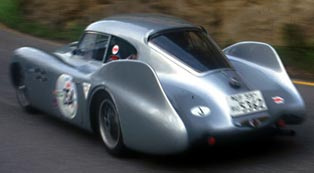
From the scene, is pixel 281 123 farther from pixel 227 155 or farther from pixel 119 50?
pixel 119 50

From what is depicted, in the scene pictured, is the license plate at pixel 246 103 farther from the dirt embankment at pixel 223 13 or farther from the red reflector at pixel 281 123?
the dirt embankment at pixel 223 13

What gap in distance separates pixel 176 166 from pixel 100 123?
0.98 meters

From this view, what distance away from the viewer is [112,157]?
273 inches

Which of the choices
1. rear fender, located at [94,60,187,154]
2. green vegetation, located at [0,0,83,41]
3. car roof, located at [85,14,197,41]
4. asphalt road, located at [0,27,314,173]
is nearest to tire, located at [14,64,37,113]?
asphalt road, located at [0,27,314,173]

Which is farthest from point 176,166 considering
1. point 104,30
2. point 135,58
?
point 104,30

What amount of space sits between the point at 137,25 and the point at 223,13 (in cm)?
703

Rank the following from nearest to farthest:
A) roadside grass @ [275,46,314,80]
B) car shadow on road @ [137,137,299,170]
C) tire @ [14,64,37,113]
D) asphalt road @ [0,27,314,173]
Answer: asphalt road @ [0,27,314,173], car shadow on road @ [137,137,299,170], tire @ [14,64,37,113], roadside grass @ [275,46,314,80]

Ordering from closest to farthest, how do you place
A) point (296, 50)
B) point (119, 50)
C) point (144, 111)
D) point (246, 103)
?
1. point (144, 111)
2. point (246, 103)
3. point (119, 50)
4. point (296, 50)

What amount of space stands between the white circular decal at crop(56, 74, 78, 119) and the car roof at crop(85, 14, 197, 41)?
0.65m

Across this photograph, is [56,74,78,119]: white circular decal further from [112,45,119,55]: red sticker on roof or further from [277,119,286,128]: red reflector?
[277,119,286,128]: red reflector

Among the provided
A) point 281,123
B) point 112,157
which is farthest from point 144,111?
point 281,123

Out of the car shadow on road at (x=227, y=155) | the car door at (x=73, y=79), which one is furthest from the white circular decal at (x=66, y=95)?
the car shadow on road at (x=227, y=155)

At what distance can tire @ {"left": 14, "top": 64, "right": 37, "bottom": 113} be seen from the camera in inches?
344

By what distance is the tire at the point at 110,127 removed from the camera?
22.3 ft
